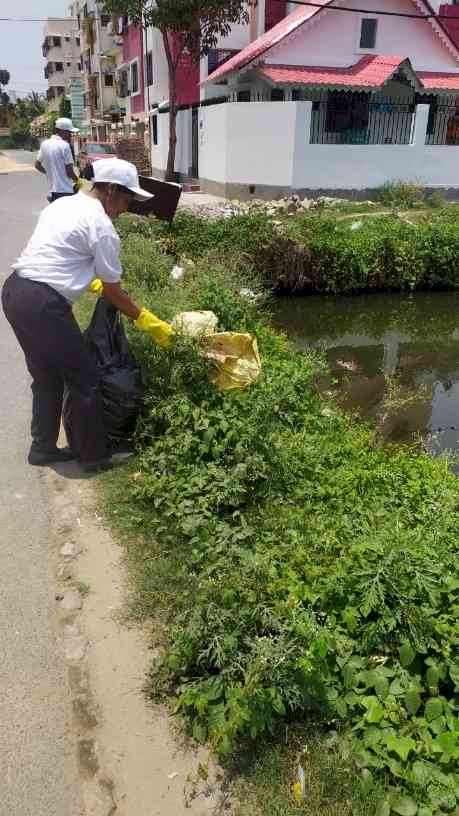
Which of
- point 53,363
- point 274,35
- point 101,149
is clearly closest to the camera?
point 53,363

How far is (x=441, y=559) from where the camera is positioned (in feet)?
9.15

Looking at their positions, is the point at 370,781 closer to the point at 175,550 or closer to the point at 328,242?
the point at 175,550

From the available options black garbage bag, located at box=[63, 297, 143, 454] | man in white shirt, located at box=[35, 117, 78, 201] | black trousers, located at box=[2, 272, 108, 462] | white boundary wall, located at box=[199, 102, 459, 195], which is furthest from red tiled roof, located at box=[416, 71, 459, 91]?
black trousers, located at box=[2, 272, 108, 462]

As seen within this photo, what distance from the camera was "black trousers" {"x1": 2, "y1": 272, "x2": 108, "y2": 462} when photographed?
353 centimetres

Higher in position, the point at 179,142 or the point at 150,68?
the point at 150,68

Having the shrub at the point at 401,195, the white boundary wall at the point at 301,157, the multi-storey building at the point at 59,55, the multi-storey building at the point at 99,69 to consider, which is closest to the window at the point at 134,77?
the multi-storey building at the point at 99,69

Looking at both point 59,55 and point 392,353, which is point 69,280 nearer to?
point 392,353

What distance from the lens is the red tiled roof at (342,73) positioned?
52.3 feet

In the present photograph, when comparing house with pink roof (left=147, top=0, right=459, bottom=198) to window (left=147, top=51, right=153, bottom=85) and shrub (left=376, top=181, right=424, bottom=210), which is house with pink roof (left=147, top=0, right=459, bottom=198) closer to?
shrub (left=376, top=181, right=424, bottom=210)

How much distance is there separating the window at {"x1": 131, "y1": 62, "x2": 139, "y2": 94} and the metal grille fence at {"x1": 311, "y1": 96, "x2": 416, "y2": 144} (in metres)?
14.4

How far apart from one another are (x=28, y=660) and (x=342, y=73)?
17949 millimetres

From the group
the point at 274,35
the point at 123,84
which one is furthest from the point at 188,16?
the point at 123,84

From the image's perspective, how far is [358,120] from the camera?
681 inches

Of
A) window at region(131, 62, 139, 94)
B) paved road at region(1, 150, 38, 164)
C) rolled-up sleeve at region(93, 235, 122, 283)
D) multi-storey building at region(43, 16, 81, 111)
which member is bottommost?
paved road at region(1, 150, 38, 164)
